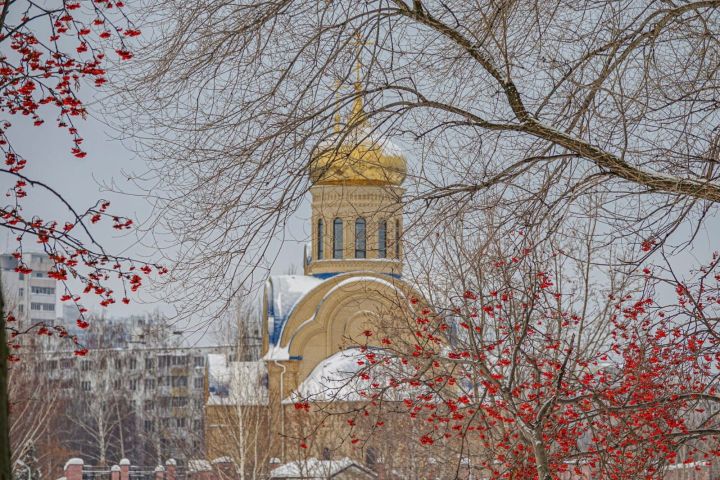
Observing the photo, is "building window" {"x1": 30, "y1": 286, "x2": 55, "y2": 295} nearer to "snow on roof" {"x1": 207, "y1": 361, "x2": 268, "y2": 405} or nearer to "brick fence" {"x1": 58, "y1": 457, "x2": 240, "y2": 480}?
"snow on roof" {"x1": 207, "y1": 361, "x2": 268, "y2": 405}

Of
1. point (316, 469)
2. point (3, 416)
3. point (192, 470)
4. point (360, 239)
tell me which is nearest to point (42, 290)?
point (192, 470)

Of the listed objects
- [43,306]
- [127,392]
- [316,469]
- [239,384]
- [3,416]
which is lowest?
[316,469]

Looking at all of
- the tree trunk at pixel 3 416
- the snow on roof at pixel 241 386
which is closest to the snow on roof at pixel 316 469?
the snow on roof at pixel 241 386

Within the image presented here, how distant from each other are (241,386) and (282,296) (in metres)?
8.95

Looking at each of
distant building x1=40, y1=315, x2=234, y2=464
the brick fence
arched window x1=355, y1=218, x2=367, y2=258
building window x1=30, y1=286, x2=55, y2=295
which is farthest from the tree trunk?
building window x1=30, y1=286, x2=55, y2=295

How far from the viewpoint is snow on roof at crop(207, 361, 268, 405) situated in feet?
103

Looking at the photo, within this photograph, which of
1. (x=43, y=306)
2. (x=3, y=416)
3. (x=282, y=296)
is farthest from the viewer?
(x=43, y=306)

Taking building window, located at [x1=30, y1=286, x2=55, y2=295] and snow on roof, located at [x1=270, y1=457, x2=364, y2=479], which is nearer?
snow on roof, located at [x1=270, y1=457, x2=364, y2=479]

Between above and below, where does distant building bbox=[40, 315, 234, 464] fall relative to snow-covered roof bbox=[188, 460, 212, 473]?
above

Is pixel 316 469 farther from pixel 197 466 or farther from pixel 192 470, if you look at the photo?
pixel 197 466

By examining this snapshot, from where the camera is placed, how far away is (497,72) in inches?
314

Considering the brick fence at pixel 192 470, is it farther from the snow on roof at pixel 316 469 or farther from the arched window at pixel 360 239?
the arched window at pixel 360 239

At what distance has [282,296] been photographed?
40969 millimetres

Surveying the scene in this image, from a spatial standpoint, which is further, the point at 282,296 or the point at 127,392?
the point at 127,392
